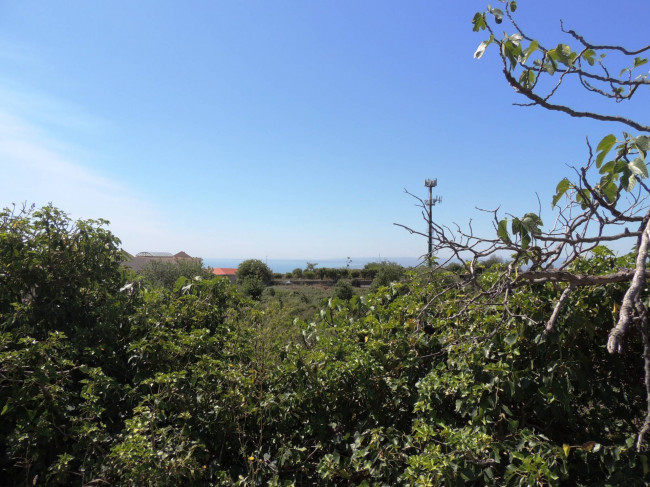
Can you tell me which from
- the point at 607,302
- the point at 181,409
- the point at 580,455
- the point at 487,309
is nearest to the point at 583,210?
the point at 607,302

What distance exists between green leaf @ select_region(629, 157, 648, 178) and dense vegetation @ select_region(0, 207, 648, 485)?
0.74m

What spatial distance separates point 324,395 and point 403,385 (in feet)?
1.39

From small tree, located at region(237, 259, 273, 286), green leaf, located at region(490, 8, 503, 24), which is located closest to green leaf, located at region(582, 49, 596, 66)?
green leaf, located at region(490, 8, 503, 24)

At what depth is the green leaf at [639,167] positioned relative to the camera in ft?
4.25

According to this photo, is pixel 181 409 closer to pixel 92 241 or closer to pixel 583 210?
pixel 92 241

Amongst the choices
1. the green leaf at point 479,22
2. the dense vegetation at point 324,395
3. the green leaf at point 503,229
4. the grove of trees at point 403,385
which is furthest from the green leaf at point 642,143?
the green leaf at point 479,22

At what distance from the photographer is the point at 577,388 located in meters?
1.93

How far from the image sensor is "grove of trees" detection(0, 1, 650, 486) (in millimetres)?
1710

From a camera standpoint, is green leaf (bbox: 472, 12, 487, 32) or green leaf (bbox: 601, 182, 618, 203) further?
green leaf (bbox: 472, 12, 487, 32)

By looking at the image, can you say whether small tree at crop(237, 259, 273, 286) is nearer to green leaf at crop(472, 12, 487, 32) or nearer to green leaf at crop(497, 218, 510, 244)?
green leaf at crop(472, 12, 487, 32)

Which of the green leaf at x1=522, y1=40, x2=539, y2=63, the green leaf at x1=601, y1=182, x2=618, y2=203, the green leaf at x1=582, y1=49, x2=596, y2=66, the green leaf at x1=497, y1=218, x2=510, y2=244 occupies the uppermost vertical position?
the green leaf at x1=582, y1=49, x2=596, y2=66

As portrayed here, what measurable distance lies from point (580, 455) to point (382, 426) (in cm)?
81

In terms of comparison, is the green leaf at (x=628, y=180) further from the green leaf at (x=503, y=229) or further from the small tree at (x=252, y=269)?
the small tree at (x=252, y=269)

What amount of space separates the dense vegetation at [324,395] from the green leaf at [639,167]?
2.42 feet
